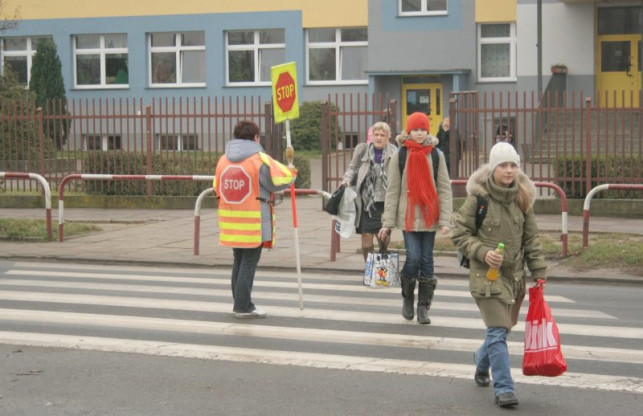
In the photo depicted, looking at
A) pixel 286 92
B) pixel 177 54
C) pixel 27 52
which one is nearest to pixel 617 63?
pixel 177 54

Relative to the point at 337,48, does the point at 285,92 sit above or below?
below

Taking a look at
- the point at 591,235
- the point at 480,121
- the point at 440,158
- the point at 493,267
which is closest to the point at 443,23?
the point at 480,121

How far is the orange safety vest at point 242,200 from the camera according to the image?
9930 millimetres

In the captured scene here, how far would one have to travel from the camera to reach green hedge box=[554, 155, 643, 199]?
19.5 metres

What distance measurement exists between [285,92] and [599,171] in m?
8.91

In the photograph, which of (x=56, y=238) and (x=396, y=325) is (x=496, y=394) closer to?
(x=396, y=325)

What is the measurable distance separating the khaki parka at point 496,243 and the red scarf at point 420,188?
235 cm

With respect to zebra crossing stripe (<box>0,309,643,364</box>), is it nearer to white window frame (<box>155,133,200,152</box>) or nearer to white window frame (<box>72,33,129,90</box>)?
white window frame (<box>155,133,200,152</box>)

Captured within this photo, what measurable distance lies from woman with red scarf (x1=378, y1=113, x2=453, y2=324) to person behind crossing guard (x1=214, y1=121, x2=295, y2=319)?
100 cm

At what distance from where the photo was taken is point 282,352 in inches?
333

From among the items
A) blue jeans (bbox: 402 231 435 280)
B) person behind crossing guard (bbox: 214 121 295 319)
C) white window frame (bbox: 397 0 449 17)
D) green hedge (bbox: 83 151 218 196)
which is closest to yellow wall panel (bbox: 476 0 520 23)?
white window frame (bbox: 397 0 449 17)

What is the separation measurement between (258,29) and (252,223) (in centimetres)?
3224

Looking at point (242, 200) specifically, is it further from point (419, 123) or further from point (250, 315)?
point (419, 123)

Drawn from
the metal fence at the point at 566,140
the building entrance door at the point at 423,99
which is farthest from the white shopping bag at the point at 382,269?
the building entrance door at the point at 423,99
